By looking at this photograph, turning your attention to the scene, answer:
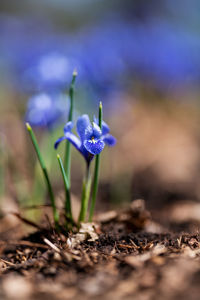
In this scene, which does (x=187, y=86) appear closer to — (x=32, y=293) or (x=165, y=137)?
(x=165, y=137)

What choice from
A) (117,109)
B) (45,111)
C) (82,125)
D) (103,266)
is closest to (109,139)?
(82,125)

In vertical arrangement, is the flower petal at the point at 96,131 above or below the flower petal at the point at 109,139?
above

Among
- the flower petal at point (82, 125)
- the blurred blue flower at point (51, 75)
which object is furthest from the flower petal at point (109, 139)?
the blurred blue flower at point (51, 75)

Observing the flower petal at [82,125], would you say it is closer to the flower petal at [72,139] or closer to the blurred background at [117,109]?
the flower petal at [72,139]

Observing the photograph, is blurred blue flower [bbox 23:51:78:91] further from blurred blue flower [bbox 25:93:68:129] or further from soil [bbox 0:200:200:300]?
soil [bbox 0:200:200:300]

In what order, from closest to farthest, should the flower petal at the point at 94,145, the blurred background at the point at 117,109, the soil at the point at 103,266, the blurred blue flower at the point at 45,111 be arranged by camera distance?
1. the soil at the point at 103,266
2. the flower petal at the point at 94,145
3. the blurred blue flower at the point at 45,111
4. the blurred background at the point at 117,109

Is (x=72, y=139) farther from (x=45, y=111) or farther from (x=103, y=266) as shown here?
(x=45, y=111)

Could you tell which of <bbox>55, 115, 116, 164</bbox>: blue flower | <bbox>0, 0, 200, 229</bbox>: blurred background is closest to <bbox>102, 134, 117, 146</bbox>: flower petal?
<bbox>55, 115, 116, 164</bbox>: blue flower

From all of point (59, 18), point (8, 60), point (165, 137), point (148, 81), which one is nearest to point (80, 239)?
point (165, 137)

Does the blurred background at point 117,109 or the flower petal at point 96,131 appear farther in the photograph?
the blurred background at point 117,109
